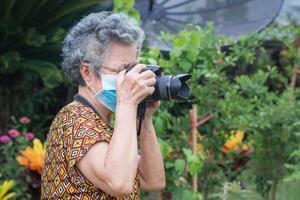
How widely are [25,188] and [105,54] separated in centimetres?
263

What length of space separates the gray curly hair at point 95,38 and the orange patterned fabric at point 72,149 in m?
0.16

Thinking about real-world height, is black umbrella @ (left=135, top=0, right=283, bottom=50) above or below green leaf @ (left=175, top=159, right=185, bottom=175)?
above

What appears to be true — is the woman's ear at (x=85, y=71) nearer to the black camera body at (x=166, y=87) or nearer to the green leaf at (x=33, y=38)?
the black camera body at (x=166, y=87)

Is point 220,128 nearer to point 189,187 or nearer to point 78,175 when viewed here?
point 189,187

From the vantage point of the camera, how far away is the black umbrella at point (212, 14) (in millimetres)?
7469

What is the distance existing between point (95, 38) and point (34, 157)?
249 centimetres

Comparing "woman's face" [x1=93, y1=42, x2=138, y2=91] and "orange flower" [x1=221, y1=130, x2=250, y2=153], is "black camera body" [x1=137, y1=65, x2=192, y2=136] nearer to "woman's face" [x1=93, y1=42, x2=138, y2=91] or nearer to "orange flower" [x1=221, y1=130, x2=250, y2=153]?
"woman's face" [x1=93, y1=42, x2=138, y2=91]

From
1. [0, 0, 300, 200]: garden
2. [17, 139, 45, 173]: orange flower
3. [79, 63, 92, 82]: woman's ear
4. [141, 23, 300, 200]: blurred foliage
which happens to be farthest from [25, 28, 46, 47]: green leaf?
[79, 63, 92, 82]: woman's ear

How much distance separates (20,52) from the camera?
6836 mm

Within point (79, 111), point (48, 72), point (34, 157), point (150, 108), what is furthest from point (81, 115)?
point (48, 72)

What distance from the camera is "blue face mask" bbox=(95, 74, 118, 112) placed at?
261cm

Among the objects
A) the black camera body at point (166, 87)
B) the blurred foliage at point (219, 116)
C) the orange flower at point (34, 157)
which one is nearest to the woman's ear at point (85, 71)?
the black camera body at point (166, 87)

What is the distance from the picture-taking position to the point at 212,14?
7.90 meters

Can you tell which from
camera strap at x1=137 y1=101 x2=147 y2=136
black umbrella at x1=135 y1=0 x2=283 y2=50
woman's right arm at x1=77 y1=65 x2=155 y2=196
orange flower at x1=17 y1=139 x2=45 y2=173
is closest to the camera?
woman's right arm at x1=77 y1=65 x2=155 y2=196
